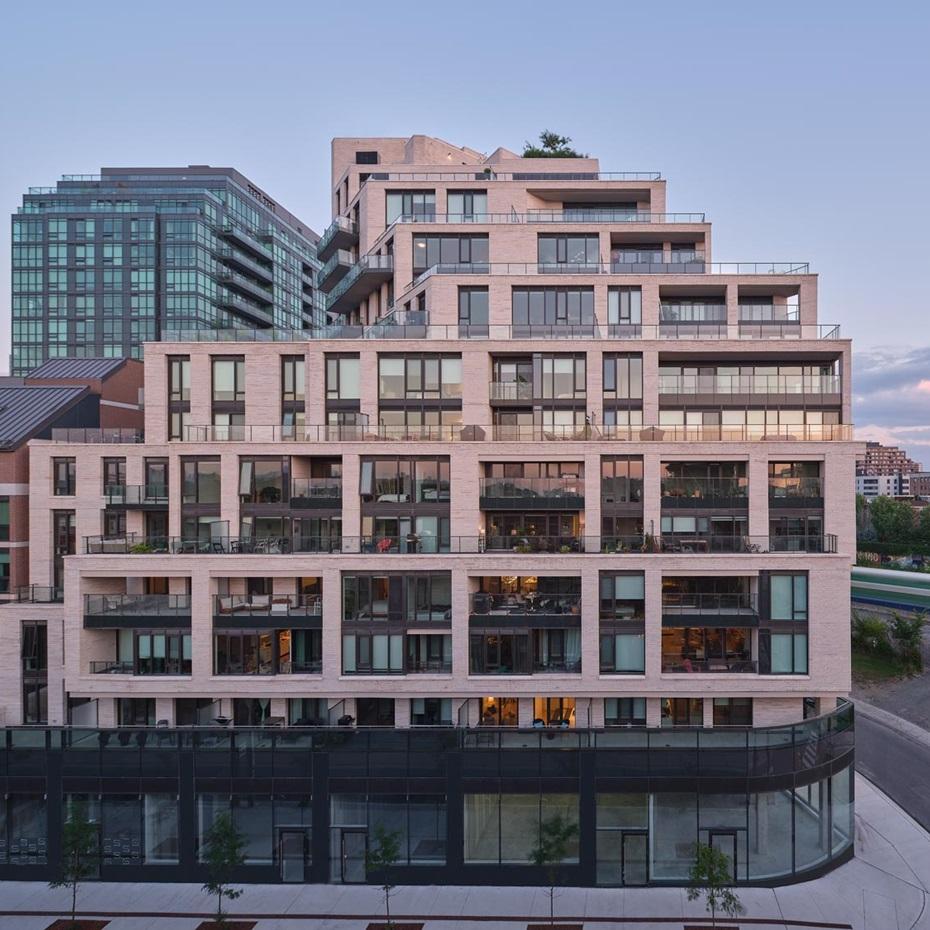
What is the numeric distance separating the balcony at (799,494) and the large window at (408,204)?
26.3m

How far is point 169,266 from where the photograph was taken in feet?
338

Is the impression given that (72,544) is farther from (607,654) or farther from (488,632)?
(607,654)

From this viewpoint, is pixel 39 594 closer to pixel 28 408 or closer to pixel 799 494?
pixel 28 408

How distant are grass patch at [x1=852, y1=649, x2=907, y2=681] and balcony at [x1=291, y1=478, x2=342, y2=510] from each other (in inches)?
1750

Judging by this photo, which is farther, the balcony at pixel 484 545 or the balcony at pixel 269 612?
the balcony at pixel 484 545

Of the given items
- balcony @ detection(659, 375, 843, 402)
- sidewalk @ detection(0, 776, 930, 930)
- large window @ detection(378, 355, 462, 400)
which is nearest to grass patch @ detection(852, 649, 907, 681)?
balcony @ detection(659, 375, 843, 402)

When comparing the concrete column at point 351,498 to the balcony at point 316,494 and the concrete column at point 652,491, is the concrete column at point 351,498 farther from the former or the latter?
the concrete column at point 652,491

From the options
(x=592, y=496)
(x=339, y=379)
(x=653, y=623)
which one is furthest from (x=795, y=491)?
(x=339, y=379)

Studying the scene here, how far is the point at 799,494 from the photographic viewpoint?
3844 cm

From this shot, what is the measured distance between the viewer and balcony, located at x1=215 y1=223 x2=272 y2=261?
108438 mm

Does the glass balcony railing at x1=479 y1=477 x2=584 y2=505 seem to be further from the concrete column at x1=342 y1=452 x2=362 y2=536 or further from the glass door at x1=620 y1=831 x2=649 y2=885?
the glass door at x1=620 y1=831 x2=649 y2=885

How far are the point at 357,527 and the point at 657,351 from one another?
18293 mm

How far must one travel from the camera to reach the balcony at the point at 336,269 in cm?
5047

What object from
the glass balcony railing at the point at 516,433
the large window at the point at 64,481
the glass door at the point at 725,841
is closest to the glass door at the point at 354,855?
the glass door at the point at 725,841
